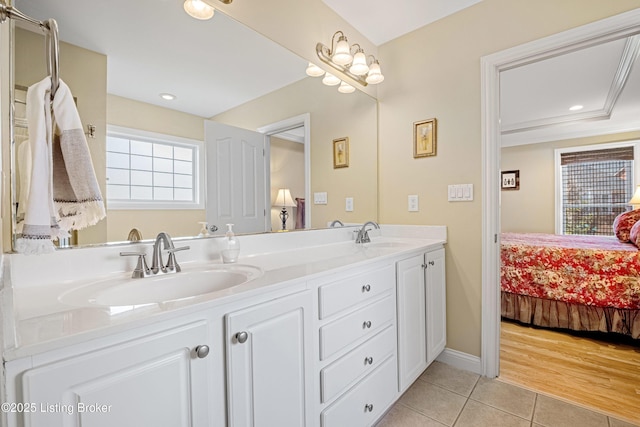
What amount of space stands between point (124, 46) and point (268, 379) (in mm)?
1273

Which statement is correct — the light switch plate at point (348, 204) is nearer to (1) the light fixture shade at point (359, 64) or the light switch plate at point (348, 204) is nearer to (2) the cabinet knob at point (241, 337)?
(1) the light fixture shade at point (359, 64)

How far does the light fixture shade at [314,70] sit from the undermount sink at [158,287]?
4.26ft

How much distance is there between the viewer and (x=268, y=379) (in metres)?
0.89

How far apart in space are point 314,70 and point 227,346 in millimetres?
1664

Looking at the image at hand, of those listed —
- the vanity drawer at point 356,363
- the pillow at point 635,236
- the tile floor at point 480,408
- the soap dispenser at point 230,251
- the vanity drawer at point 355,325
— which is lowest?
the tile floor at point 480,408

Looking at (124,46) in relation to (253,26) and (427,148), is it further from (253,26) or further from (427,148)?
(427,148)

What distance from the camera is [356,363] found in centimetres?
123

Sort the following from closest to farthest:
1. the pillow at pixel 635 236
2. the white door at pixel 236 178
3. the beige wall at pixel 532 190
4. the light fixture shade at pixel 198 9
→ 1. the light fixture shade at pixel 198 9
2. the white door at pixel 236 178
3. the pillow at pixel 635 236
4. the beige wall at pixel 532 190

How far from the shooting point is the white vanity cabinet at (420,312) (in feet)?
5.05

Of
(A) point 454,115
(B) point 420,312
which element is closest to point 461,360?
(B) point 420,312

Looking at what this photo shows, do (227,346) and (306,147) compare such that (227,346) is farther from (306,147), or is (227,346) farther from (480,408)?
(480,408)

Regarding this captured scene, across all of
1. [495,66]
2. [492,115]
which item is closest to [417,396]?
[492,115]

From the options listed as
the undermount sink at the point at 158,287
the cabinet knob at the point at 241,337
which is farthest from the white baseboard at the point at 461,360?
the cabinet knob at the point at 241,337

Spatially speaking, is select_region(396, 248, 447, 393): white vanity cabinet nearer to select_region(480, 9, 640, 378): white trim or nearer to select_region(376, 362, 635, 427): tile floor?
select_region(376, 362, 635, 427): tile floor
